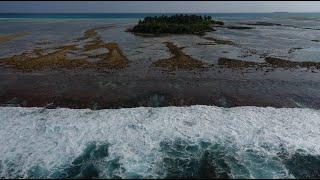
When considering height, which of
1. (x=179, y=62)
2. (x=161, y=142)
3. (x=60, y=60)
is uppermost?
(x=179, y=62)

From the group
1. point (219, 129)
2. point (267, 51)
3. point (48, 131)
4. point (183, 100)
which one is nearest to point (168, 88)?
point (183, 100)

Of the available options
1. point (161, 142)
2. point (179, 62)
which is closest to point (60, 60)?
point (179, 62)

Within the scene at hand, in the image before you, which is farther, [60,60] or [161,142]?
[60,60]

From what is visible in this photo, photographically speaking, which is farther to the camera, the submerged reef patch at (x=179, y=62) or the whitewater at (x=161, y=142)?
the submerged reef patch at (x=179, y=62)

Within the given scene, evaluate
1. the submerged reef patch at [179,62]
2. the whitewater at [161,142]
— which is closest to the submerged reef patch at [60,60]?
the submerged reef patch at [179,62]

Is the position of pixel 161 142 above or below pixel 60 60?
below

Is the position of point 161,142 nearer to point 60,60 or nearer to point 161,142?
point 161,142

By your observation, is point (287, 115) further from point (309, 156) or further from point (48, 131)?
point (48, 131)

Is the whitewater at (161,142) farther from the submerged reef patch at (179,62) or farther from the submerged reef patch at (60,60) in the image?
the submerged reef patch at (60,60)

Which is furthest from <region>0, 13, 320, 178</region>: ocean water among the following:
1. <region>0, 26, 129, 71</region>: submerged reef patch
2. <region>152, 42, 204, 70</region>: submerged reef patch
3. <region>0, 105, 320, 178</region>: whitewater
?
<region>0, 26, 129, 71</region>: submerged reef patch
